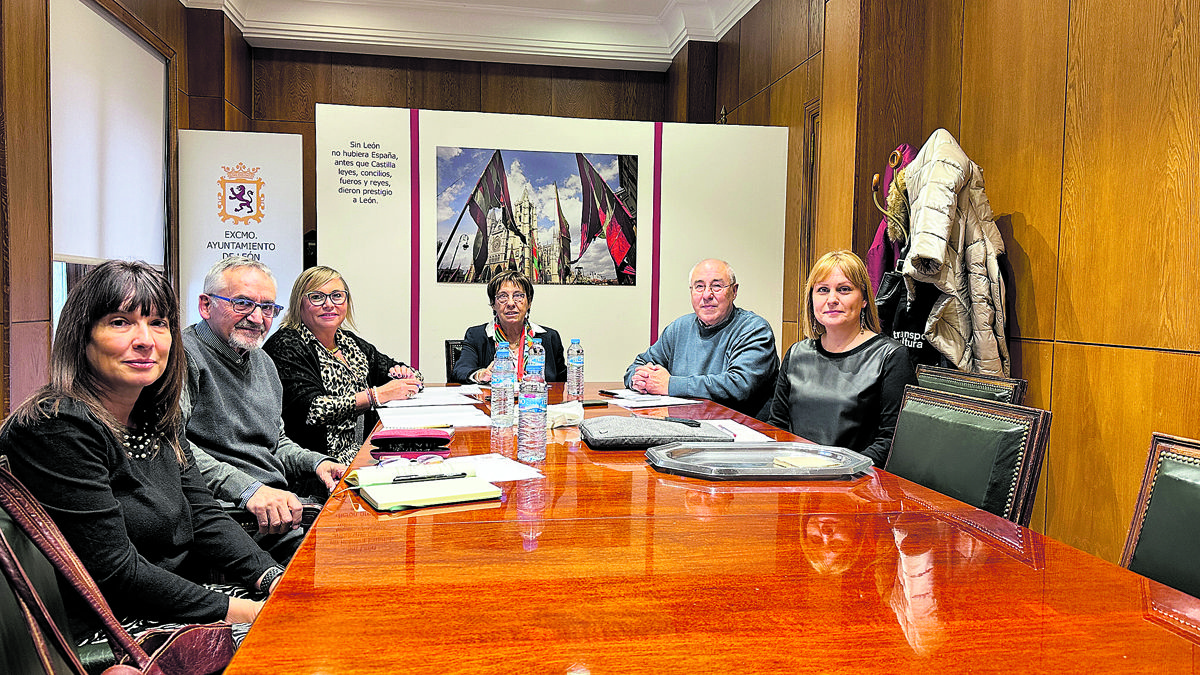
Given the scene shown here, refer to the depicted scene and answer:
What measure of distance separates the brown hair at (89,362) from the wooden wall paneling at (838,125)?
11.1 ft

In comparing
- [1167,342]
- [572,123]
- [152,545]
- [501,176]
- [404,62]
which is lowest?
[152,545]

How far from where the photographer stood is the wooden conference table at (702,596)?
2.74 ft

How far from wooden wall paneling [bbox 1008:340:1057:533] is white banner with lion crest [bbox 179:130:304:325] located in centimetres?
439

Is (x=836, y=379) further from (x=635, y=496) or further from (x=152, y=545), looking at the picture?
(x=152, y=545)

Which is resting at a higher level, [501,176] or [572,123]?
[572,123]

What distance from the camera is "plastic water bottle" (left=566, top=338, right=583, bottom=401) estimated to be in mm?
2807

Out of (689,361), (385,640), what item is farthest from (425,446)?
(689,361)

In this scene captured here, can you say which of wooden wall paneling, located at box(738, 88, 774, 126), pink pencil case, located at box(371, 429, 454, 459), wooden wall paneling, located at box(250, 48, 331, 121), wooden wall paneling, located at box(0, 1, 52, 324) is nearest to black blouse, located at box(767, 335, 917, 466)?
pink pencil case, located at box(371, 429, 454, 459)

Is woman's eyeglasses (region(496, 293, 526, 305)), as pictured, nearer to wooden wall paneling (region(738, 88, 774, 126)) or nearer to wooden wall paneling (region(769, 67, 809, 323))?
wooden wall paneling (region(769, 67, 809, 323))

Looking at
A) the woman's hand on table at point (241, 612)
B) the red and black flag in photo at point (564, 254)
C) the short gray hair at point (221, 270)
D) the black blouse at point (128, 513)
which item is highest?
the red and black flag in photo at point (564, 254)

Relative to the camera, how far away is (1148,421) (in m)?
2.82

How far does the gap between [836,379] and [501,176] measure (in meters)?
3.07

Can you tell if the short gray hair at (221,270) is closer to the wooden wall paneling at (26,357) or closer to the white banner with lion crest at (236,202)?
the wooden wall paneling at (26,357)

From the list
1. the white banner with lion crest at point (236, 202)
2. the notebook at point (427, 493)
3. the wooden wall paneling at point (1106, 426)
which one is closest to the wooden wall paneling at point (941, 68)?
the wooden wall paneling at point (1106, 426)
